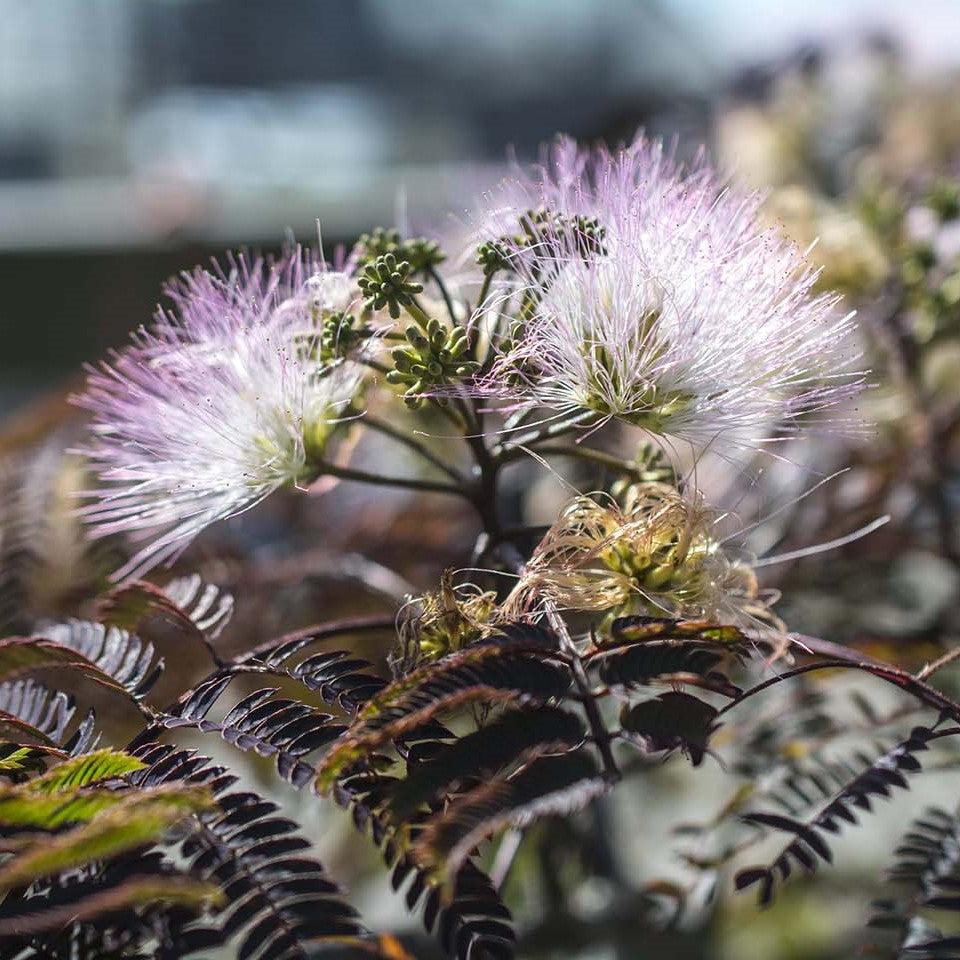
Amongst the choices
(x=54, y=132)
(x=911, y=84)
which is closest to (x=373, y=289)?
(x=911, y=84)

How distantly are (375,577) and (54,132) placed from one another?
5.24 m

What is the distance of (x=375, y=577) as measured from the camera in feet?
2.83

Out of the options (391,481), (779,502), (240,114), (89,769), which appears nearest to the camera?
(89,769)

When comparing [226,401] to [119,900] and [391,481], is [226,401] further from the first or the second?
[119,900]

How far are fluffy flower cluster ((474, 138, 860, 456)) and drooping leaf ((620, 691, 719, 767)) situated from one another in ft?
0.46

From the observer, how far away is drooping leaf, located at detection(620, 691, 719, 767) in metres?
0.45

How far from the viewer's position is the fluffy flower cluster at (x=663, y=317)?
0.53 meters

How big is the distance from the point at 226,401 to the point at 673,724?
11.7 inches

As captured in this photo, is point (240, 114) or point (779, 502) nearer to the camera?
point (779, 502)

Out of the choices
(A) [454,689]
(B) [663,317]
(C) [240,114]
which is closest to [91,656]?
(A) [454,689]

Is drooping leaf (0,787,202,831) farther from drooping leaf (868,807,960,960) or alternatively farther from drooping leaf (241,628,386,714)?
drooping leaf (868,807,960,960)

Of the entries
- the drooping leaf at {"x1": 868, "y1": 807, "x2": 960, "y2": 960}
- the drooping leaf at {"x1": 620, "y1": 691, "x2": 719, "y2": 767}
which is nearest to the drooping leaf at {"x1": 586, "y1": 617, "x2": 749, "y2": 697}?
the drooping leaf at {"x1": 620, "y1": 691, "x2": 719, "y2": 767}

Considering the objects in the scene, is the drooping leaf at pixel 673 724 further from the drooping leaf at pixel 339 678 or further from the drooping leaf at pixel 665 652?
the drooping leaf at pixel 339 678

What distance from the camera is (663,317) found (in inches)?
21.1
